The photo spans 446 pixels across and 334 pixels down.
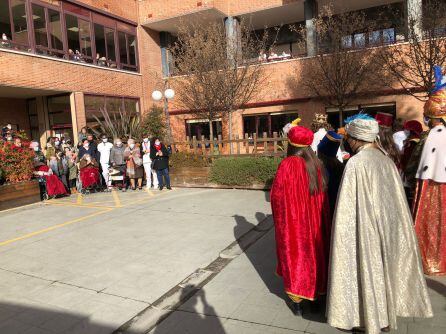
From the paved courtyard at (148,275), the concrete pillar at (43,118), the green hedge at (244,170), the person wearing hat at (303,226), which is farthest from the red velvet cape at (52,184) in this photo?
the person wearing hat at (303,226)

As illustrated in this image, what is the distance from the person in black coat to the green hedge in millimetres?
1335

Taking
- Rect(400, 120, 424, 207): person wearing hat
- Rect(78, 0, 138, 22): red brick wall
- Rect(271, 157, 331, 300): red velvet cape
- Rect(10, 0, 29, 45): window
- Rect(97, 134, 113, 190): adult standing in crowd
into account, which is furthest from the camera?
Rect(78, 0, 138, 22): red brick wall

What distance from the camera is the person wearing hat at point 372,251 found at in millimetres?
2816

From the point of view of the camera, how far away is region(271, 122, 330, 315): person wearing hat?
3309mm

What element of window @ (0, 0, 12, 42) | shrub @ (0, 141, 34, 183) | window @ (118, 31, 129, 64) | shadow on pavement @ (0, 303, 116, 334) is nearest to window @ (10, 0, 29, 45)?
window @ (0, 0, 12, 42)

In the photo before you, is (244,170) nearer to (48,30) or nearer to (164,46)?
(48,30)

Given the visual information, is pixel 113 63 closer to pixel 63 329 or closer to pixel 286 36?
pixel 286 36

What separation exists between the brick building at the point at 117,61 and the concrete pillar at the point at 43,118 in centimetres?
5

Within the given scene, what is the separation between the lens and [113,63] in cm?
1844

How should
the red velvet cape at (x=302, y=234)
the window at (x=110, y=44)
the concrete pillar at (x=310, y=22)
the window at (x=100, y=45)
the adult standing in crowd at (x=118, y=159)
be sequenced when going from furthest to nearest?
the window at (x=110, y=44) → the window at (x=100, y=45) → the concrete pillar at (x=310, y=22) → the adult standing in crowd at (x=118, y=159) → the red velvet cape at (x=302, y=234)

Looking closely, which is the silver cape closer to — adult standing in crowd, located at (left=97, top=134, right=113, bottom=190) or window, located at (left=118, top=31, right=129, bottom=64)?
adult standing in crowd, located at (left=97, top=134, right=113, bottom=190)

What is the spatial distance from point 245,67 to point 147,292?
11.1 m

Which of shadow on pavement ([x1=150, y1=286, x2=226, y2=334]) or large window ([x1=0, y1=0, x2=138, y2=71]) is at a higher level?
large window ([x1=0, y1=0, x2=138, y2=71])

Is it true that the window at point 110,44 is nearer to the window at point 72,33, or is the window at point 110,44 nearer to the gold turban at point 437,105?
the window at point 72,33
